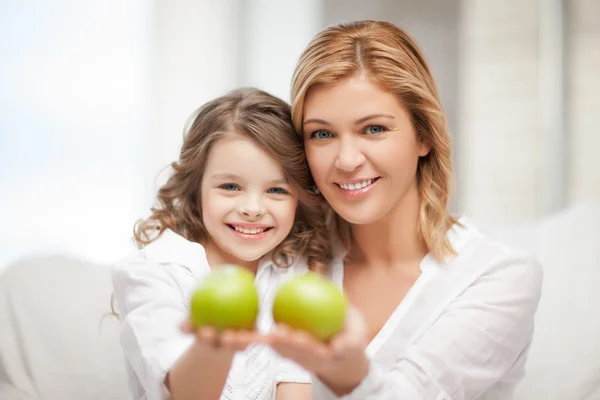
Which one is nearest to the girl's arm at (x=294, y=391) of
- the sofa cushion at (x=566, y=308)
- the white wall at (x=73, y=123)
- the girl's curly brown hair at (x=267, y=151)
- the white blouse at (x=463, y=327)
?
the white blouse at (x=463, y=327)

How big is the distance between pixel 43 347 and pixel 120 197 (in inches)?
38.3

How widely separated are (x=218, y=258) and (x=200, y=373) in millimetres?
536

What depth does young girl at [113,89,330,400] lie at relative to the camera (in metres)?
1.35

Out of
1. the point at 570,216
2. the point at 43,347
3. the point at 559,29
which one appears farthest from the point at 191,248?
the point at 559,29

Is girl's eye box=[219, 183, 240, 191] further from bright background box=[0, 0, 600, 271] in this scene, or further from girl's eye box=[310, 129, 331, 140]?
bright background box=[0, 0, 600, 271]

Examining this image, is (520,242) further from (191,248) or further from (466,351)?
(191,248)

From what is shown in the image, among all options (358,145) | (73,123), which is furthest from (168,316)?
(73,123)

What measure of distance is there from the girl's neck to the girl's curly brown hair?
1.3 inches

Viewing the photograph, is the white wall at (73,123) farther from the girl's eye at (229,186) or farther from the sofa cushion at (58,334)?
the girl's eye at (229,186)

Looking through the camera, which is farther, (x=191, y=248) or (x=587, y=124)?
(x=587, y=124)

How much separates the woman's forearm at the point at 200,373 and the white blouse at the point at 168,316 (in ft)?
0.23

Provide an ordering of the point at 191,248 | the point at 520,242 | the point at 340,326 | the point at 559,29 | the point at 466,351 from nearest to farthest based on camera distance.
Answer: the point at 340,326 < the point at 466,351 < the point at 191,248 < the point at 520,242 < the point at 559,29

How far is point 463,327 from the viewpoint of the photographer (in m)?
1.44

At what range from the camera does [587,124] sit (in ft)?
9.93
